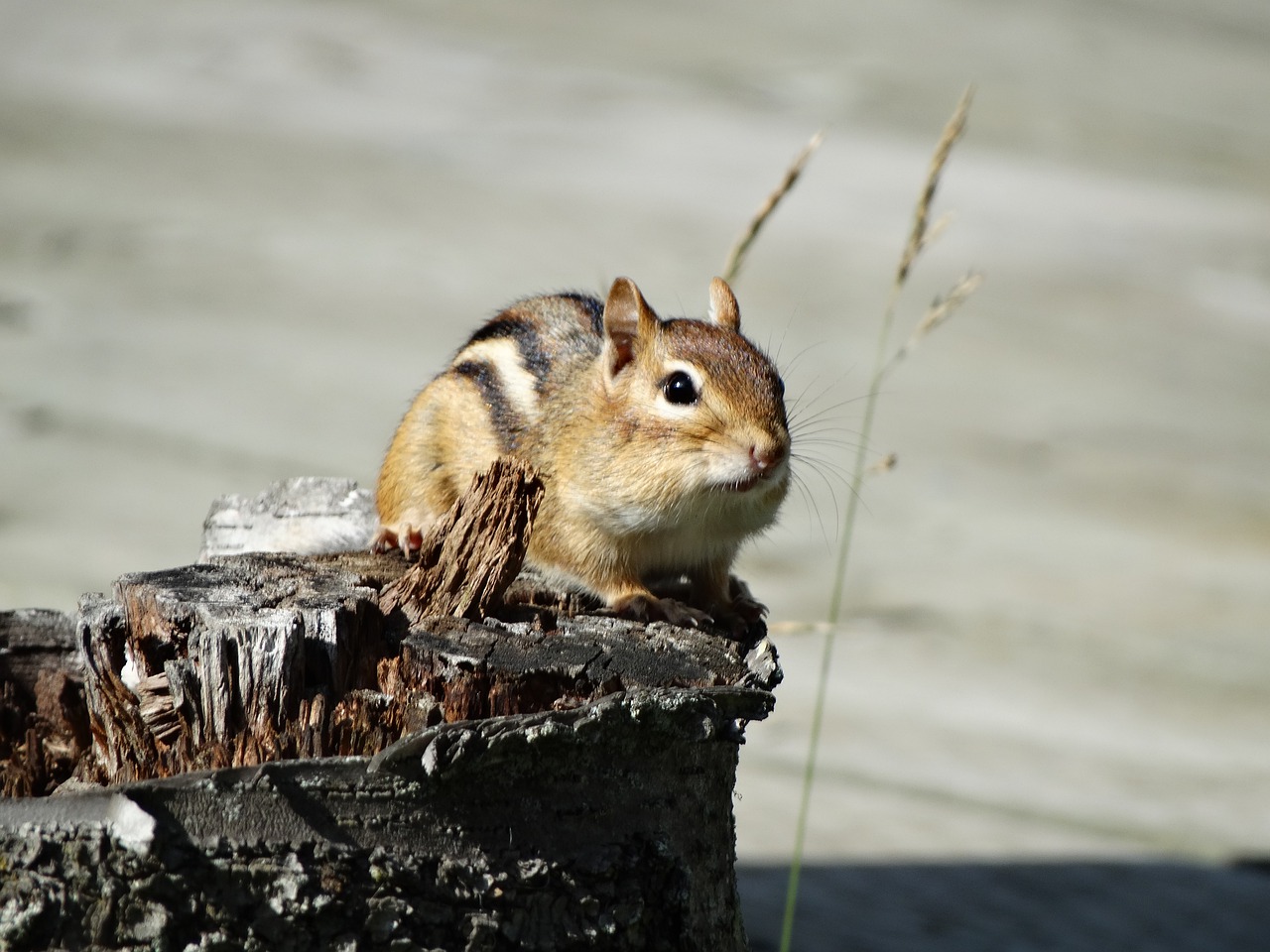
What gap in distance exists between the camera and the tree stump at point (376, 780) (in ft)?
4.42

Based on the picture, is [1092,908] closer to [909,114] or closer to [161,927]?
[161,927]

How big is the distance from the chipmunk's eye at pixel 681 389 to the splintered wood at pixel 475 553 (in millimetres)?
522

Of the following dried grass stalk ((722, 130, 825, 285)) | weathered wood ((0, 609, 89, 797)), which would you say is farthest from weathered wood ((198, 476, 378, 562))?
dried grass stalk ((722, 130, 825, 285))

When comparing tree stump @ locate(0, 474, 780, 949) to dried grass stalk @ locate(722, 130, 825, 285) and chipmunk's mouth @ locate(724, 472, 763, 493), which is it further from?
dried grass stalk @ locate(722, 130, 825, 285)

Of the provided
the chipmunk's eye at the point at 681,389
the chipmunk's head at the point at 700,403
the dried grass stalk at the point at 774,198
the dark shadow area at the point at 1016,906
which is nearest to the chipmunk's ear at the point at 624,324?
the chipmunk's head at the point at 700,403

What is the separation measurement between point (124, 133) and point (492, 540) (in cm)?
590

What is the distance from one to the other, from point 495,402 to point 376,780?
122 cm

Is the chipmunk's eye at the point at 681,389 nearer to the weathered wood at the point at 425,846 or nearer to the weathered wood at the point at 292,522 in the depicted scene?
the weathered wood at the point at 292,522

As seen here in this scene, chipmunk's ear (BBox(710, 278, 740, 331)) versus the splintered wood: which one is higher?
chipmunk's ear (BBox(710, 278, 740, 331))

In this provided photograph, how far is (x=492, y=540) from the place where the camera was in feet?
6.03

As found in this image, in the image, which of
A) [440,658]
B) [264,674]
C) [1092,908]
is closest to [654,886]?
[440,658]

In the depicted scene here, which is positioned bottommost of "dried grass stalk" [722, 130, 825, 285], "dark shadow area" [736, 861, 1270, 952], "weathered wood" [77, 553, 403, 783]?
"dark shadow area" [736, 861, 1270, 952]

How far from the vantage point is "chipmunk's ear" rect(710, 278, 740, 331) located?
2.55 metres

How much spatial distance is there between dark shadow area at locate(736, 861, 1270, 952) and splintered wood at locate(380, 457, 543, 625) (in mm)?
1387
